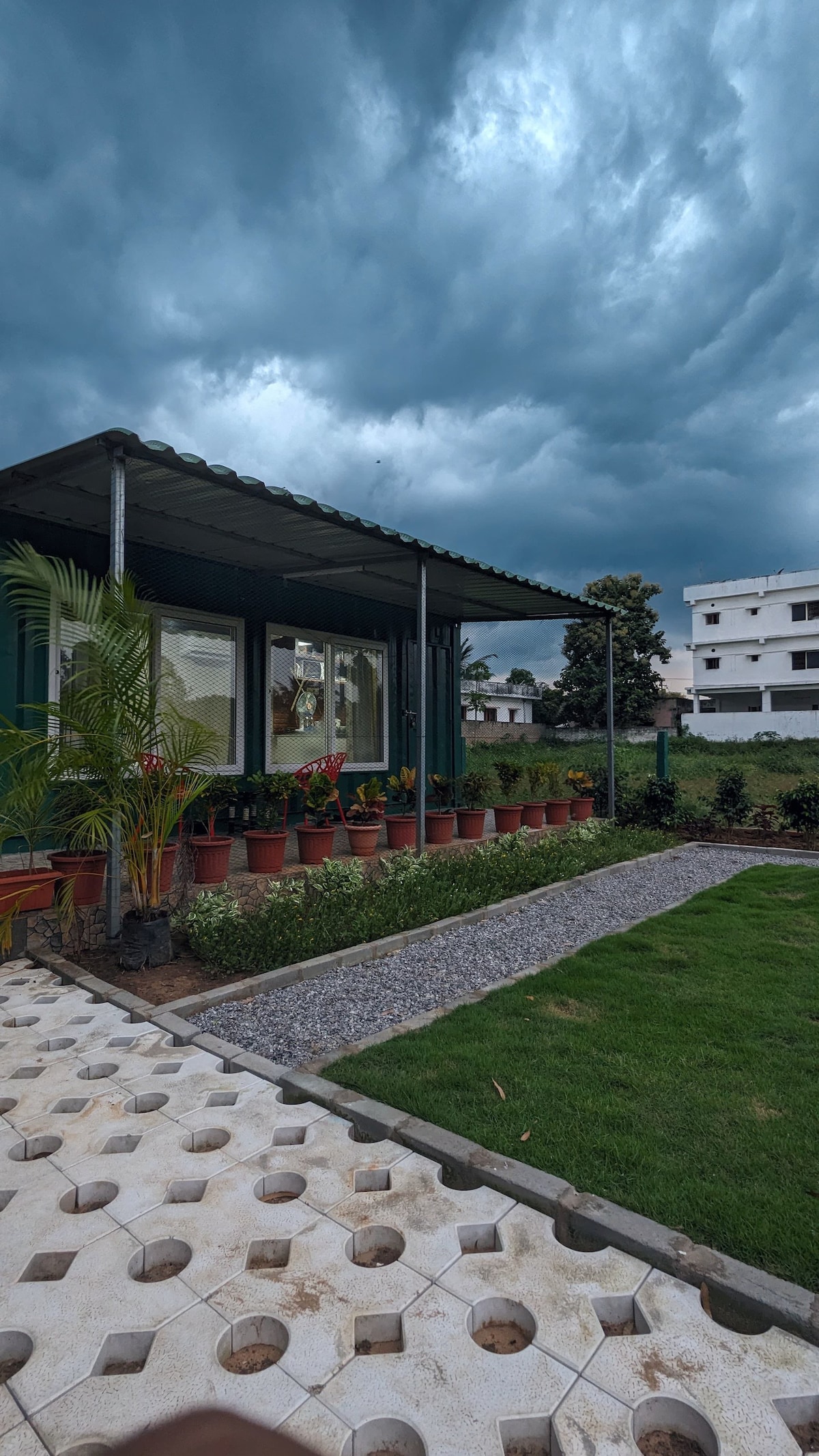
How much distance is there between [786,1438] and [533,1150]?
840 mm

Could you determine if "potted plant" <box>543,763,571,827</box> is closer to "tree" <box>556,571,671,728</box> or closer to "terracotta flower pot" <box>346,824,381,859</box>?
"terracotta flower pot" <box>346,824,381,859</box>

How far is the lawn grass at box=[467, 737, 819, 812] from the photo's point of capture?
1359 cm

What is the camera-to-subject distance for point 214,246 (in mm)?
7637

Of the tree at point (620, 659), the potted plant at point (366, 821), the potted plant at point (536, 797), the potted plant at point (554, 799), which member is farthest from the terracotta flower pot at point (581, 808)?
the tree at point (620, 659)

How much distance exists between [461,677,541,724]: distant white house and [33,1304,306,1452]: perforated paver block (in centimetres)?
2520

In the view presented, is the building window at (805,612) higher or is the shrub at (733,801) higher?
the building window at (805,612)

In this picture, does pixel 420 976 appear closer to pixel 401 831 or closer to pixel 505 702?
pixel 401 831

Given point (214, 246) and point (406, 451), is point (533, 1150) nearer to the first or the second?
point (214, 246)

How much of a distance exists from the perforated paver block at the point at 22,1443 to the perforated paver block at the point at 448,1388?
0.45m

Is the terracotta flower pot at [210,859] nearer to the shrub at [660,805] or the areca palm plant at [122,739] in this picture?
the areca palm plant at [122,739]

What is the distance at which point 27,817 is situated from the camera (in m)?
4.00

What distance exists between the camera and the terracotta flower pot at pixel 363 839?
5.53 m

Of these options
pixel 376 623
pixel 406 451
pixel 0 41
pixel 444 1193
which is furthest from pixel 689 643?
pixel 444 1193

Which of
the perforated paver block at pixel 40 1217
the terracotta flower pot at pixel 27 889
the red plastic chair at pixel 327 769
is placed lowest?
the perforated paver block at pixel 40 1217
